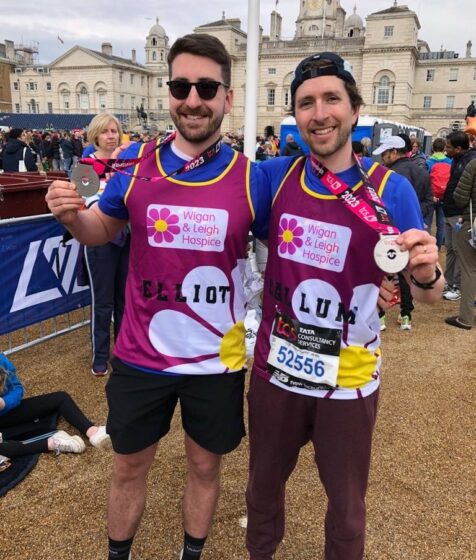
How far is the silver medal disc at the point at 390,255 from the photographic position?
151 centimetres

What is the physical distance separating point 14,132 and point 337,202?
1116cm

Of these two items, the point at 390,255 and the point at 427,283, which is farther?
the point at 427,283

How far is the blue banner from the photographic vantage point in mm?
4168

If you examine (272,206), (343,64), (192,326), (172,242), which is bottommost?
(192,326)

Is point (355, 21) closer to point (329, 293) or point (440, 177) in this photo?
point (440, 177)

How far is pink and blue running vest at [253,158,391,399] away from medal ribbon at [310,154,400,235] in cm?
3

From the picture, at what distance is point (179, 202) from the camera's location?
6.12ft

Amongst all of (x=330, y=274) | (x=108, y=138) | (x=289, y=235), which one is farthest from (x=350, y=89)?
(x=108, y=138)

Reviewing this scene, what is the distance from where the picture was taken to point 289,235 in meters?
1.81

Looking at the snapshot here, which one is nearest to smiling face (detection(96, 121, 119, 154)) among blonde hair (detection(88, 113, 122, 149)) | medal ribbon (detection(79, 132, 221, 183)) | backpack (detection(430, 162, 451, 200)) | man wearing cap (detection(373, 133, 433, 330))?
blonde hair (detection(88, 113, 122, 149))

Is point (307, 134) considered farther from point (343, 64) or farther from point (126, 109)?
point (126, 109)

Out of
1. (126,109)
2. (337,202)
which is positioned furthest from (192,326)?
(126,109)

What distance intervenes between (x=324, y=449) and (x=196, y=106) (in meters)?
1.47

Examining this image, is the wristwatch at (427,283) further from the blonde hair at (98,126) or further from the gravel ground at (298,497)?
the blonde hair at (98,126)
